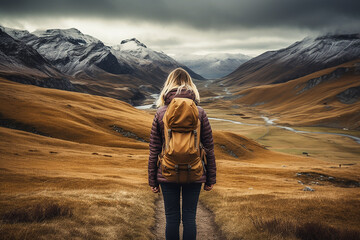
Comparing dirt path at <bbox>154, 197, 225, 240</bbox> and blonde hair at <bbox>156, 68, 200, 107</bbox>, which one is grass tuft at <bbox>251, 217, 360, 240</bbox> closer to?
dirt path at <bbox>154, 197, 225, 240</bbox>

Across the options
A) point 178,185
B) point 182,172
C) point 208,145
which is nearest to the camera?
point 182,172

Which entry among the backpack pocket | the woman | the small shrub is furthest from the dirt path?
the backpack pocket

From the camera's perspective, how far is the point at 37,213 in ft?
33.8

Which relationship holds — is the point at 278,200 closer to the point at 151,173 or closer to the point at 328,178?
the point at 151,173

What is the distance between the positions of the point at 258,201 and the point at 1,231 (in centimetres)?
1553

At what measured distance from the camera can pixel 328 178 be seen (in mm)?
46406

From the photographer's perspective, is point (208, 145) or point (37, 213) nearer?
point (208, 145)

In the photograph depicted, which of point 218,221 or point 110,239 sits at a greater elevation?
point 110,239

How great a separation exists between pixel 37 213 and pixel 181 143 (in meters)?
7.95

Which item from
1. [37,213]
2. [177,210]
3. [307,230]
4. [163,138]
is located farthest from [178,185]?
[307,230]

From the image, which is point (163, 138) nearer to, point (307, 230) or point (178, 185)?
point (178, 185)

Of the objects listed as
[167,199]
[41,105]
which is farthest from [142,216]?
[41,105]

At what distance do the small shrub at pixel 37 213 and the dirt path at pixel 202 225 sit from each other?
495 cm

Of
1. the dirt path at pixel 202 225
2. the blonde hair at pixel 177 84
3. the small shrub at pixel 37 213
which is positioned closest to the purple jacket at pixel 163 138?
the blonde hair at pixel 177 84
